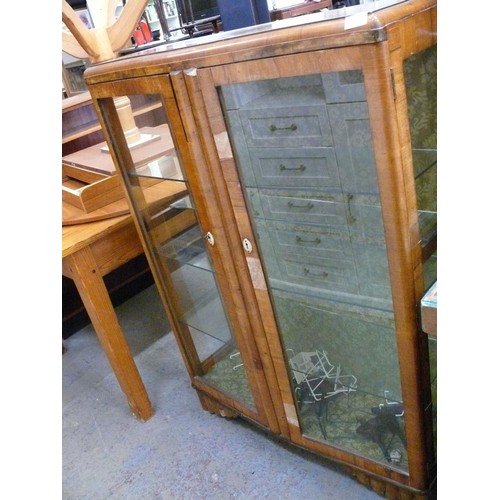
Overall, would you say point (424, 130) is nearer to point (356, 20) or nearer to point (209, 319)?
point (356, 20)

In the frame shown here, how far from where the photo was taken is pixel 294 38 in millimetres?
816

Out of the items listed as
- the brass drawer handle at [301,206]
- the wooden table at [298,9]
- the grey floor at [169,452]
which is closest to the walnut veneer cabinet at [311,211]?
the brass drawer handle at [301,206]

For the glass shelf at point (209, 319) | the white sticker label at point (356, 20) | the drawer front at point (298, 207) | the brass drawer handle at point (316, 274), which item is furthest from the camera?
the glass shelf at point (209, 319)

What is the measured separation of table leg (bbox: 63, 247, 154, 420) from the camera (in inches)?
60.8

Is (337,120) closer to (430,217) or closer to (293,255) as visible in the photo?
(430,217)

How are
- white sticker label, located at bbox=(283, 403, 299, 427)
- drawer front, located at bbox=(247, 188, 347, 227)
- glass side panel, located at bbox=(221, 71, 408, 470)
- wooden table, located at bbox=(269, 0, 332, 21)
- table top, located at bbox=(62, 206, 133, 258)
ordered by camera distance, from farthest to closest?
wooden table, located at bbox=(269, 0, 332, 21) < table top, located at bbox=(62, 206, 133, 258) < white sticker label, located at bbox=(283, 403, 299, 427) < drawer front, located at bbox=(247, 188, 347, 227) < glass side panel, located at bbox=(221, 71, 408, 470)

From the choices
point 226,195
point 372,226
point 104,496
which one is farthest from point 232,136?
point 104,496

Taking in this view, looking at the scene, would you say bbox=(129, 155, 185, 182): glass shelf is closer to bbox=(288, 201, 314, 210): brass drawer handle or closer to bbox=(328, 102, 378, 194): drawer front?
bbox=(288, 201, 314, 210): brass drawer handle

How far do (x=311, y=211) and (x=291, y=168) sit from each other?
0.38ft

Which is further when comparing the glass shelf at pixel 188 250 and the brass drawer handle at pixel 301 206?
the glass shelf at pixel 188 250

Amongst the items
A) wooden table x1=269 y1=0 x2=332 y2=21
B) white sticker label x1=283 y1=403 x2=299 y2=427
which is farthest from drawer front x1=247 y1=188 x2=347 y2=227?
wooden table x1=269 y1=0 x2=332 y2=21

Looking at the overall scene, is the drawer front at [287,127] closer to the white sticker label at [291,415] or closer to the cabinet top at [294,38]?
the cabinet top at [294,38]

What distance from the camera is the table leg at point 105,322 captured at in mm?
1544

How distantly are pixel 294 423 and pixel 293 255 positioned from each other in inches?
19.3
